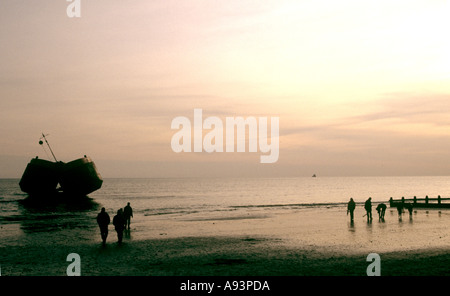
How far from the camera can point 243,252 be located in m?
17.1

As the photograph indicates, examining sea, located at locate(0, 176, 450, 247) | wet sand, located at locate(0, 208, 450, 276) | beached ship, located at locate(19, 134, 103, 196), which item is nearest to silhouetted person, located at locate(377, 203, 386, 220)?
wet sand, located at locate(0, 208, 450, 276)

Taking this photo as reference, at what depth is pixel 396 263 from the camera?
13789 millimetres

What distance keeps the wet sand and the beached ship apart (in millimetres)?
48031

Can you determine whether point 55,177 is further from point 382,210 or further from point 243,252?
point 243,252

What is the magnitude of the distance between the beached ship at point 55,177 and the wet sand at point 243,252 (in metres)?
48.0

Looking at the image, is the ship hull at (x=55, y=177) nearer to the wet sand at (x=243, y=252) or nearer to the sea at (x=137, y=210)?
Answer: the sea at (x=137, y=210)

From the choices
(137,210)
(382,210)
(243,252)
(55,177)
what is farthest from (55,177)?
(243,252)

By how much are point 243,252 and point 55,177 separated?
6121cm

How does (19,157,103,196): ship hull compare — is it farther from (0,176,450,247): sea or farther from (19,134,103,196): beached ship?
(0,176,450,247): sea

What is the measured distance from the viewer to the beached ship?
69.7 meters
